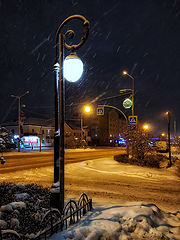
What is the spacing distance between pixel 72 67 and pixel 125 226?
12.7 ft

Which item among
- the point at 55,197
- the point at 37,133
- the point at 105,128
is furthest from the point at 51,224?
the point at 105,128

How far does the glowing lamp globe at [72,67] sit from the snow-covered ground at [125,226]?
3395 millimetres

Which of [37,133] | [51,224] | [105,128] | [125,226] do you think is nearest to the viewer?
[51,224]

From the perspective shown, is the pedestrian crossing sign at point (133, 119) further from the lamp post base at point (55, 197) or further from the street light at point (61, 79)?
the lamp post base at point (55, 197)

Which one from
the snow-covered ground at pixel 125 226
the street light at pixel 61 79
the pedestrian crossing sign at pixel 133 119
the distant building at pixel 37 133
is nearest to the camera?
the snow-covered ground at pixel 125 226

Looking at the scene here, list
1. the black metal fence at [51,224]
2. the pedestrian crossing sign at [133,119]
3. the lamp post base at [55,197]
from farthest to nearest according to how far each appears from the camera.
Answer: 1. the pedestrian crossing sign at [133,119]
2. the lamp post base at [55,197]
3. the black metal fence at [51,224]

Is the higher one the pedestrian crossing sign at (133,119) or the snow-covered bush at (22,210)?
the pedestrian crossing sign at (133,119)

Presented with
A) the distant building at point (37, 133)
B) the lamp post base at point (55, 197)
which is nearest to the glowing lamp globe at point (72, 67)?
the lamp post base at point (55, 197)

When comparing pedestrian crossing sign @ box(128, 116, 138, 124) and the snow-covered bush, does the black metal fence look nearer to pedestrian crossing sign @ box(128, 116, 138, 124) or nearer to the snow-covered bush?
the snow-covered bush

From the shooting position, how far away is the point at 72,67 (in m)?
4.57

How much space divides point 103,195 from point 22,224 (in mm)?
4218

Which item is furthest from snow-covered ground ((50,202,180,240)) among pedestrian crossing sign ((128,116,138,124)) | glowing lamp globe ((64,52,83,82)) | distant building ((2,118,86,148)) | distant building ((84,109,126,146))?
distant building ((84,109,126,146))

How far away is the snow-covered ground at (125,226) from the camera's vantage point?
345cm

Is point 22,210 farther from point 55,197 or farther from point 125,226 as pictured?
point 125,226
